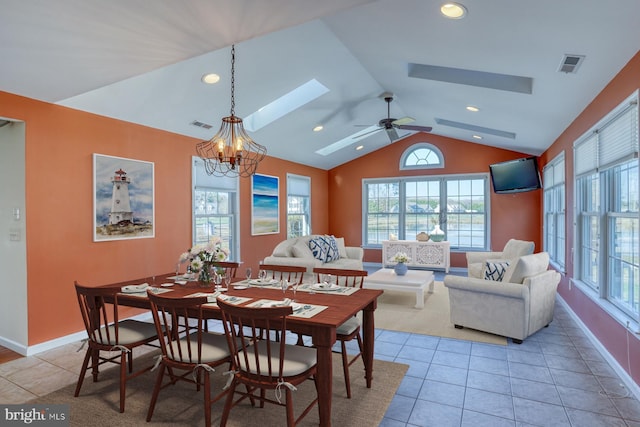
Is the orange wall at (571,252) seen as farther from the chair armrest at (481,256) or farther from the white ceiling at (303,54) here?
the chair armrest at (481,256)

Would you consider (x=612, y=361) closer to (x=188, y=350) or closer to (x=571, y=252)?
(x=571, y=252)

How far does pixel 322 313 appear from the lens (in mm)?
2311

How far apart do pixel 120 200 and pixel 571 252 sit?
5636 millimetres

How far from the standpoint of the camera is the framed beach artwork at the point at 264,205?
21.9 ft

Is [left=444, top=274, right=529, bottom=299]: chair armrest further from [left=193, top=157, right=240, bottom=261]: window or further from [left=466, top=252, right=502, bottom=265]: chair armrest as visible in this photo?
[left=193, top=157, right=240, bottom=261]: window

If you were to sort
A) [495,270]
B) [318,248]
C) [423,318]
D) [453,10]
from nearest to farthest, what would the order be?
[453,10] → [495,270] → [423,318] → [318,248]

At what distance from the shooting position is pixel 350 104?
6.14m

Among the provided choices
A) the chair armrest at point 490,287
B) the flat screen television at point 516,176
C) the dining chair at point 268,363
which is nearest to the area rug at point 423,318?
the chair armrest at point 490,287

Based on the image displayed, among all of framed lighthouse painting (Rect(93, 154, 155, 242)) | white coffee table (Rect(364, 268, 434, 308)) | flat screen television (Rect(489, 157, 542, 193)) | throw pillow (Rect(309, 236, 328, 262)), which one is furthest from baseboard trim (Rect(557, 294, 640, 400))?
framed lighthouse painting (Rect(93, 154, 155, 242))

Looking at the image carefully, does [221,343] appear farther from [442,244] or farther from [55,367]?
[442,244]

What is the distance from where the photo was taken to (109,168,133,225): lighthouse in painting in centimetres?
425

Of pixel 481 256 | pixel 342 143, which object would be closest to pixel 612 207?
pixel 481 256

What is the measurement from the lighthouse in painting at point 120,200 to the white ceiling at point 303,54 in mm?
710

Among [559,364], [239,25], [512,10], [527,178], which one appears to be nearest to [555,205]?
[527,178]
